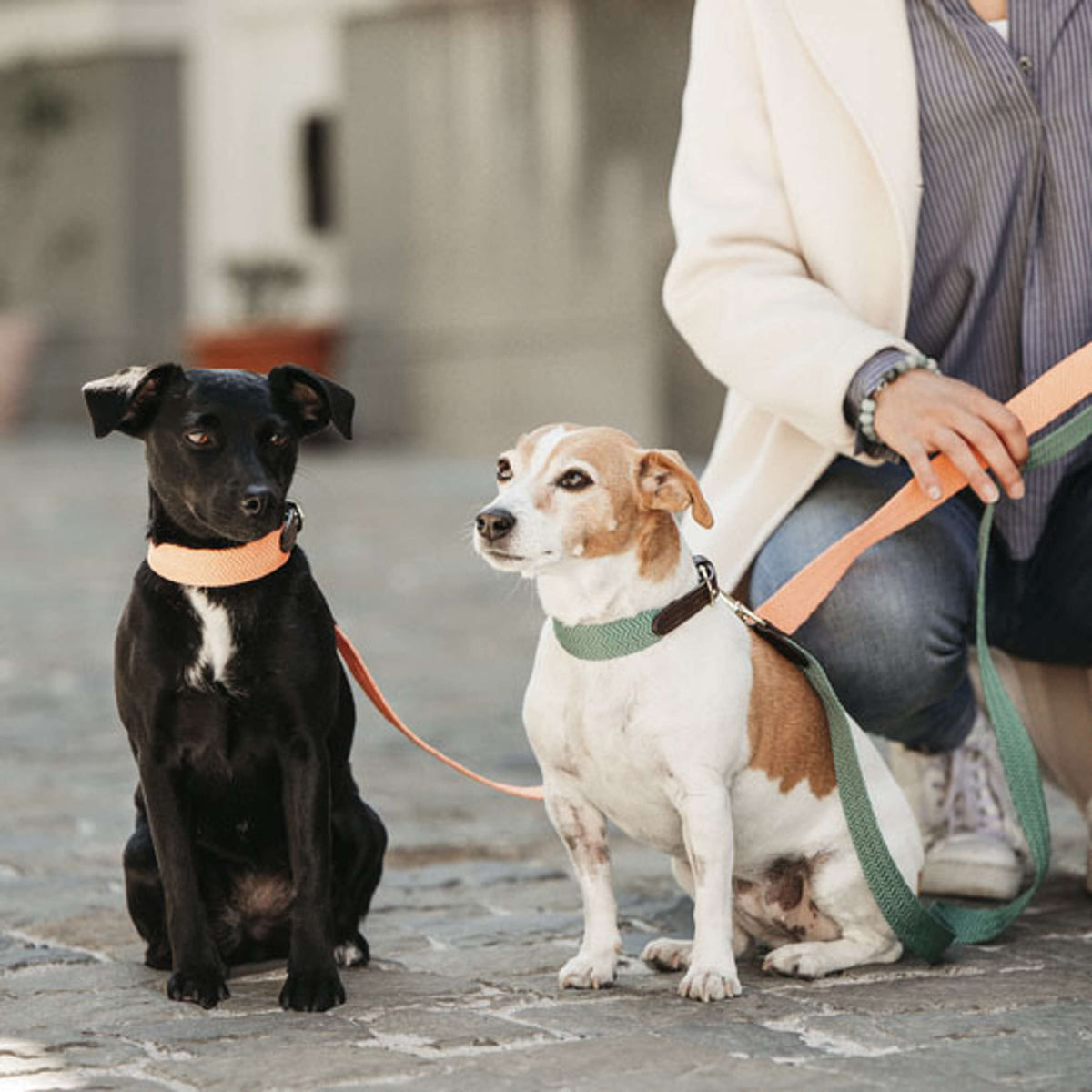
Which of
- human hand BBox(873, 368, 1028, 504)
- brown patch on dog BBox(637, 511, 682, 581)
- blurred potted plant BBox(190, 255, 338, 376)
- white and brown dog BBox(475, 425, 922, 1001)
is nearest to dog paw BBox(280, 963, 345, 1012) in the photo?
white and brown dog BBox(475, 425, 922, 1001)

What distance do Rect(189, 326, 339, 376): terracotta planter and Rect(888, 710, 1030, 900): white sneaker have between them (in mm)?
12150

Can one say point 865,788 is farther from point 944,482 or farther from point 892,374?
point 892,374

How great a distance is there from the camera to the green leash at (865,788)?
9.15 ft

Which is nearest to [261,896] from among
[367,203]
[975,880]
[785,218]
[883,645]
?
[883,645]

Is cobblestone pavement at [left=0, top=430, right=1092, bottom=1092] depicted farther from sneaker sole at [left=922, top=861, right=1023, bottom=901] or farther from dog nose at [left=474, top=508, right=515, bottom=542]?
dog nose at [left=474, top=508, right=515, bottom=542]

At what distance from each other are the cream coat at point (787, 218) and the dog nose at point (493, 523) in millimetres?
745

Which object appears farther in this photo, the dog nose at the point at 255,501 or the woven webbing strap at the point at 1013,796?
the woven webbing strap at the point at 1013,796

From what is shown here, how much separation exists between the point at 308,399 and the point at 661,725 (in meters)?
0.66

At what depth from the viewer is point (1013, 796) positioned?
10.3 feet

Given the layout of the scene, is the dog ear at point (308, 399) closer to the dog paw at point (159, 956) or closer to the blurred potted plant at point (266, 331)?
the dog paw at point (159, 956)

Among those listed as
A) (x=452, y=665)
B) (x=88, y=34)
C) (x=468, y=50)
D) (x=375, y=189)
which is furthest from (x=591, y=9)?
(x=452, y=665)

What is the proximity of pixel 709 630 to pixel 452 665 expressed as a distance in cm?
373

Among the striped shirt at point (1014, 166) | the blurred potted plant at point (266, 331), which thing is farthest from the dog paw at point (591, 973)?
the blurred potted plant at point (266, 331)

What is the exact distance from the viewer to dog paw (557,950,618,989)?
285cm
